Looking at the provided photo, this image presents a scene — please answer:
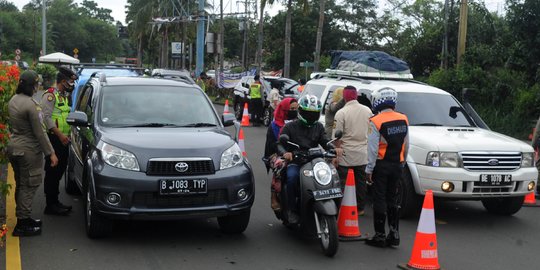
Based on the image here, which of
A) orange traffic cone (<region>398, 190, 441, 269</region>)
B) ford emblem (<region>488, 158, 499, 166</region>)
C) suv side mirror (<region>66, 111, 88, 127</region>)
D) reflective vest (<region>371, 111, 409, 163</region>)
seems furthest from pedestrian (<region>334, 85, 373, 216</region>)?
suv side mirror (<region>66, 111, 88, 127</region>)

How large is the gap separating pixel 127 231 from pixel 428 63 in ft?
73.4

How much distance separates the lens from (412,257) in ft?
20.1

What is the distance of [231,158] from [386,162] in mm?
1717

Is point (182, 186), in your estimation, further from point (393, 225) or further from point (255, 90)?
point (255, 90)

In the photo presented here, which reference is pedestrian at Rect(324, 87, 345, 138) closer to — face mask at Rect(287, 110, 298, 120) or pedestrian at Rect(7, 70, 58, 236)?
face mask at Rect(287, 110, 298, 120)

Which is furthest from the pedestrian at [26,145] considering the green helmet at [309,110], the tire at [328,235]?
the tire at [328,235]

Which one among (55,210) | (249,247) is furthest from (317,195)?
(55,210)

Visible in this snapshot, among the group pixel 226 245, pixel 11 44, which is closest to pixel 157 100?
pixel 226 245

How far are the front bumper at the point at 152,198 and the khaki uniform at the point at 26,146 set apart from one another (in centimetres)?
78

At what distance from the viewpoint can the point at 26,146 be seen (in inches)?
260

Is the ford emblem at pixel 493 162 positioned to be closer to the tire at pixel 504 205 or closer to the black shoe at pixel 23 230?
the tire at pixel 504 205

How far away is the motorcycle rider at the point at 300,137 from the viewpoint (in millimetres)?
6742

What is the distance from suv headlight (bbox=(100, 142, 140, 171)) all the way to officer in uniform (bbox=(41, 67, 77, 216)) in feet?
4.29

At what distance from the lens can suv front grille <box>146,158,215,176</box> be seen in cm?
625
